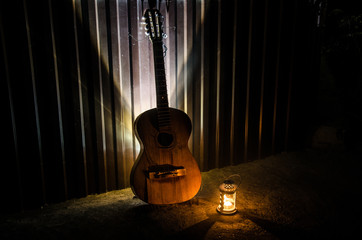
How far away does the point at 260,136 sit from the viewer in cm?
448

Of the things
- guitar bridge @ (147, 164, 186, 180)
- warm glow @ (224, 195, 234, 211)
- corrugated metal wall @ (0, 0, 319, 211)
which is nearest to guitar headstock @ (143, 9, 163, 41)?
corrugated metal wall @ (0, 0, 319, 211)

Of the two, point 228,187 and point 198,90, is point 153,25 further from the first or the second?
point 228,187

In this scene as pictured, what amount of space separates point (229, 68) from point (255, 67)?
0.55m

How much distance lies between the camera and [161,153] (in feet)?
9.04

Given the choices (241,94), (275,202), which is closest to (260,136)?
(241,94)

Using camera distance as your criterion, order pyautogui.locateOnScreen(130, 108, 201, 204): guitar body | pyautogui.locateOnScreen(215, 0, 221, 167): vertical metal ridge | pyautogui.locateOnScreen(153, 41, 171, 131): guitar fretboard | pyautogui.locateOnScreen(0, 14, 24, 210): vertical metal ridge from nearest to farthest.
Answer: pyautogui.locateOnScreen(0, 14, 24, 210): vertical metal ridge → pyautogui.locateOnScreen(130, 108, 201, 204): guitar body → pyautogui.locateOnScreen(153, 41, 171, 131): guitar fretboard → pyautogui.locateOnScreen(215, 0, 221, 167): vertical metal ridge

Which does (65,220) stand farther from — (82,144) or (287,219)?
(287,219)

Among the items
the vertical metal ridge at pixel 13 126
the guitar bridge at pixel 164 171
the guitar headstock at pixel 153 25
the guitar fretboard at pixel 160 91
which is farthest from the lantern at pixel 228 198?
the vertical metal ridge at pixel 13 126

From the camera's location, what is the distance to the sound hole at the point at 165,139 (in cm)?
283

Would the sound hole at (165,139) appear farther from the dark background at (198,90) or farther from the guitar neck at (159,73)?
the dark background at (198,90)

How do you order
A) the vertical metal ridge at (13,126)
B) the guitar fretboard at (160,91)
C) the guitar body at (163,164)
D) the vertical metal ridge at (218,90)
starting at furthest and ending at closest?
the vertical metal ridge at (218,90) → the guitar fretboard at (160,91) → the guitar body at (163,164) → the vertical metal ridge at (13,126)

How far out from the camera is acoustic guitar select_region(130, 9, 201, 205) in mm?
2662

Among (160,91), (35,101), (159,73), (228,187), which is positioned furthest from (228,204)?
(35,101)

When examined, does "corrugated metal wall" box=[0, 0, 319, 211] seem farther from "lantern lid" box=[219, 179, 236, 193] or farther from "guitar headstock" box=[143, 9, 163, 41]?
"lantern lid" box=[219, 179, 236, 193]
